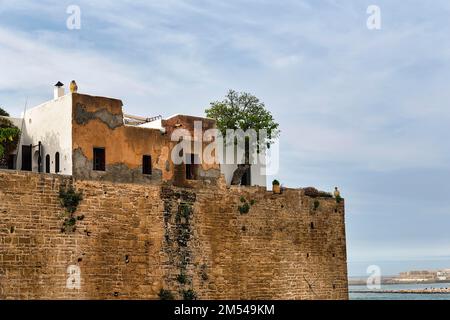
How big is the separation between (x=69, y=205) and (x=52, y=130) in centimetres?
336

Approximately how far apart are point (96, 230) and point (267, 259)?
8341 millimetres

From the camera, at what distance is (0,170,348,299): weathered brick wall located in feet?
85.0

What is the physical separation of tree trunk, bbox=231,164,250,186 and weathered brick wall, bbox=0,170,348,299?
1328 millimetres

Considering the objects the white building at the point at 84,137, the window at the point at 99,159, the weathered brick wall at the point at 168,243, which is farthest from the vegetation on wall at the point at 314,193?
the window at the point at 99,159

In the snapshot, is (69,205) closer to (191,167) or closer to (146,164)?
(146,164)

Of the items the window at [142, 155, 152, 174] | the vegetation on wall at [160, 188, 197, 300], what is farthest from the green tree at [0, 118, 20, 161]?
the vegetation on wall at [160, 188, 197, 300]

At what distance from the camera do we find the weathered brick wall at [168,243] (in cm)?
2592

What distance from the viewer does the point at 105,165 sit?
93.6ft

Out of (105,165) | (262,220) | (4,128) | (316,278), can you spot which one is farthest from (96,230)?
(316,278)

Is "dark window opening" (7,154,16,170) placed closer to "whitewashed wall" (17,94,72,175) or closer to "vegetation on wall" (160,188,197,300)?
"whitewashed wall" (17,94,72,175)

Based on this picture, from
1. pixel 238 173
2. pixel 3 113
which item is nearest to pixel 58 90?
pixel 3 113

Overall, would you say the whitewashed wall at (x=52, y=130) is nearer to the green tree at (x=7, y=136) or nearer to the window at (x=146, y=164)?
the green tree at (x=7, y=136)

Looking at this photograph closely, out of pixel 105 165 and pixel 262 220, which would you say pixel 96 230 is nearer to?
pixel 105 165

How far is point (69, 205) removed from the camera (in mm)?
27016
